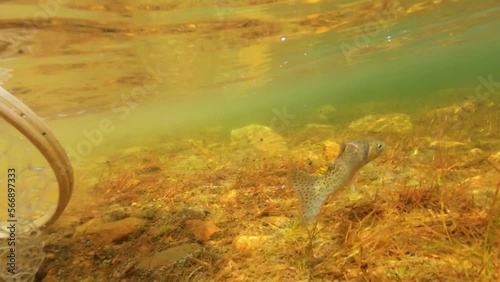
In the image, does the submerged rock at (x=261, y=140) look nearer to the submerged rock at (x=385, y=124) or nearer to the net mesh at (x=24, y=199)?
the submerged rock at (x=385, y=124)

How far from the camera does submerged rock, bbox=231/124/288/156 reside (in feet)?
41.3

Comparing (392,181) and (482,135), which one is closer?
(392,181)

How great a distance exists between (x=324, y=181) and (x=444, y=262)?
1.62 meters

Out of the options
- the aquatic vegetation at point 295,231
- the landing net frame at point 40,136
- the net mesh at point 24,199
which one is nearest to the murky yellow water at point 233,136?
the aquatic vegetation at point 295,231

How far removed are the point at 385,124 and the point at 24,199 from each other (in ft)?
47.2

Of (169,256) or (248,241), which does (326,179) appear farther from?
(169,256)

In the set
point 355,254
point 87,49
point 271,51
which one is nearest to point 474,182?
point 355,254

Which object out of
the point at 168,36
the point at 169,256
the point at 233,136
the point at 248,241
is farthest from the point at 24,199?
the point at 233,136

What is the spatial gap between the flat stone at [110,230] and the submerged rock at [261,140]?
704 cm

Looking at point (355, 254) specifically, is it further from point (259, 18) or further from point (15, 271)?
point (259, 18)

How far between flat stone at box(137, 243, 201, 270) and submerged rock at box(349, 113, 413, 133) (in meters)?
11.3

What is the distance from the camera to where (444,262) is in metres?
3.44

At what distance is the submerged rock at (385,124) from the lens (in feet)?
44.7

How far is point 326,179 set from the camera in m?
3.77
